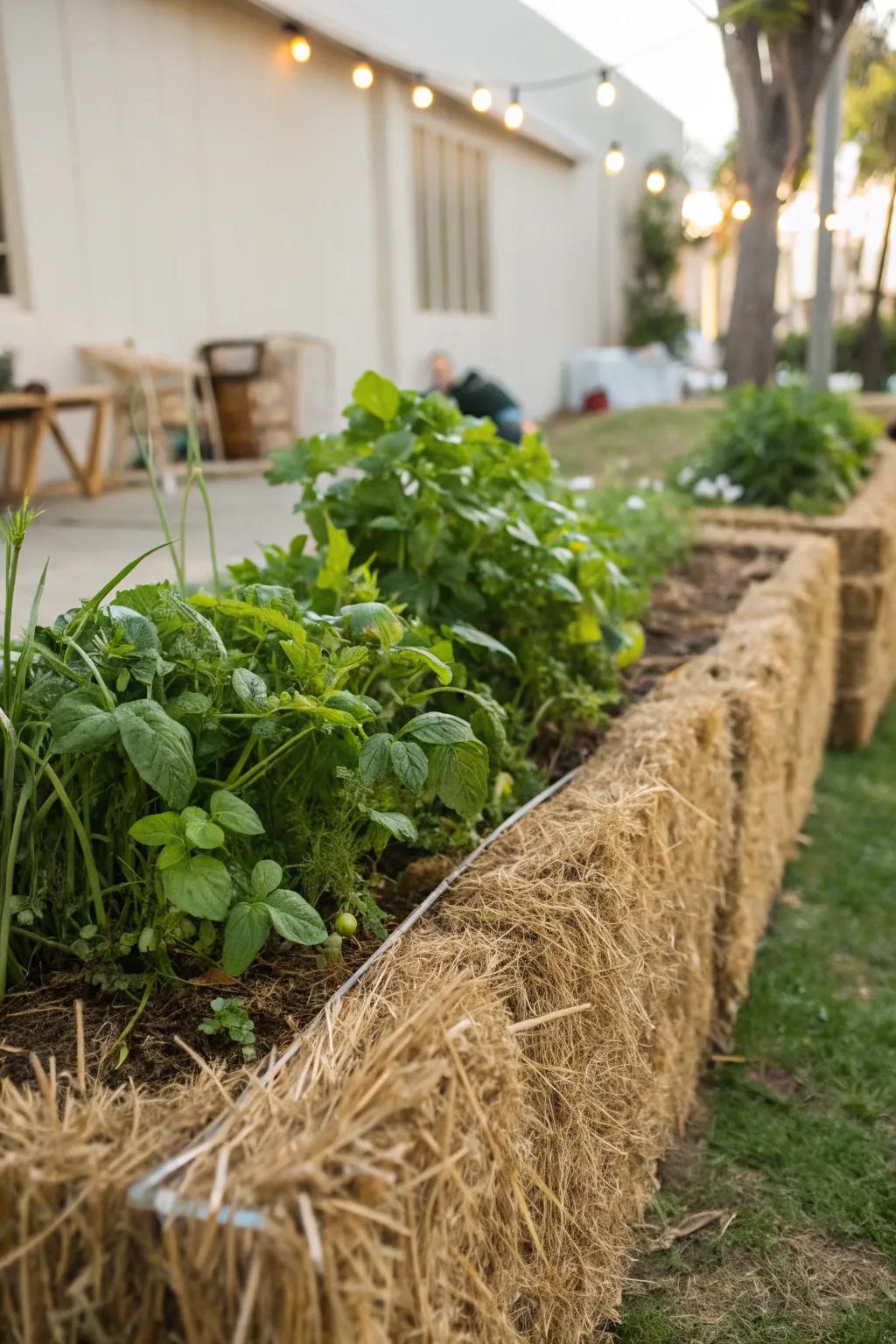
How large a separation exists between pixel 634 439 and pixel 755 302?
2.22 meters

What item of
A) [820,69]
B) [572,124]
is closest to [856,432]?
[820,69]

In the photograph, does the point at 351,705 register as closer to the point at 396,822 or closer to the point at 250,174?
the point at 396,822

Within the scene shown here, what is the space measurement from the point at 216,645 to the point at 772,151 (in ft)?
32.7

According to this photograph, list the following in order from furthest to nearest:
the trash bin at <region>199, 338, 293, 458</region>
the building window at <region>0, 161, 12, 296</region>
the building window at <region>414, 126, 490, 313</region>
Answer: the building window at <region>414, 126, 490, 313</region> → the trash bin at <region>199, 338, 293, 458</region> → the building window at <region>0, 161, 12, 296</region>

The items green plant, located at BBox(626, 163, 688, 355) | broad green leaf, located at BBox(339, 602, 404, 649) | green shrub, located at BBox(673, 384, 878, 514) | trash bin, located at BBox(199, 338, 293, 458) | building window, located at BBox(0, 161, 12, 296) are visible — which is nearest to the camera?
broad green leaf, located at BBox(339, 602, 404, 649)

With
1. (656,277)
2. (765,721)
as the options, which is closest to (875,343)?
(656,277)

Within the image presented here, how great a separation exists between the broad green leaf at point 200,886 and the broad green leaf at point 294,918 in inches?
2.2

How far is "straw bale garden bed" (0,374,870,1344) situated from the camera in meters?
0.99

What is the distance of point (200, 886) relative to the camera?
4.36 feet

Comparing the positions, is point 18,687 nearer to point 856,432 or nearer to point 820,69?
point 856,432

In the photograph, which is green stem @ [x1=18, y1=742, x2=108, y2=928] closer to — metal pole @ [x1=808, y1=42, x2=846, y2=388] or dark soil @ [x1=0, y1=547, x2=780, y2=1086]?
dark soil @ [x1=0, y1=547, x2=780, y2=1086]

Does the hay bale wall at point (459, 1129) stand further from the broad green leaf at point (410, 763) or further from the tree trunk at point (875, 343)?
the tree trunk at point (875, 343)

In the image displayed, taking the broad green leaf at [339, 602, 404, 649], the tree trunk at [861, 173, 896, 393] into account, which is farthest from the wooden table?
the tree trunk at [861, 173, 896, 393]

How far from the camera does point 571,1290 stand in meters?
1.52
